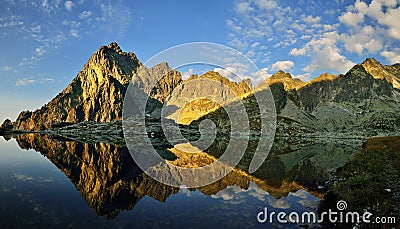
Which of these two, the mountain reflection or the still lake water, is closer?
the still lake water

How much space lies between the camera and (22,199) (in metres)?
22.6

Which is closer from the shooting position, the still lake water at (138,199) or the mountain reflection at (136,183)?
the still lake water at (138,199)

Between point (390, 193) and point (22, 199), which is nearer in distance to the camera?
point (390, 193)

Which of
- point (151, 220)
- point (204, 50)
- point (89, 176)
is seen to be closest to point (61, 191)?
point (89, 176)

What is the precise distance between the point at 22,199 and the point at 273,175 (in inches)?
1192

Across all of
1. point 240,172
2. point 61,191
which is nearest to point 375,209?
point 240,172

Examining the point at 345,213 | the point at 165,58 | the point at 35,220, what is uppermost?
the point at 165,58

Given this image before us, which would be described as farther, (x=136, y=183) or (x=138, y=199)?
(x=136, y=183)

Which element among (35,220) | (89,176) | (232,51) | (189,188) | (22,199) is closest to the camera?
(35,220)

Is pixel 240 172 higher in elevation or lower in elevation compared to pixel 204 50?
lower

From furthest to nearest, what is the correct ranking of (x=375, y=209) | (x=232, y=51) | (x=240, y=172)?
(x=240, y=172) → (x=232, y=51) → (x=375, y=209)

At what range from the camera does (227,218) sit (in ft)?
62.5

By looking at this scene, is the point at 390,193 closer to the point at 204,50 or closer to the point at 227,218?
the point at 227,218

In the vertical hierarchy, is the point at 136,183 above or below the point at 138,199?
above
